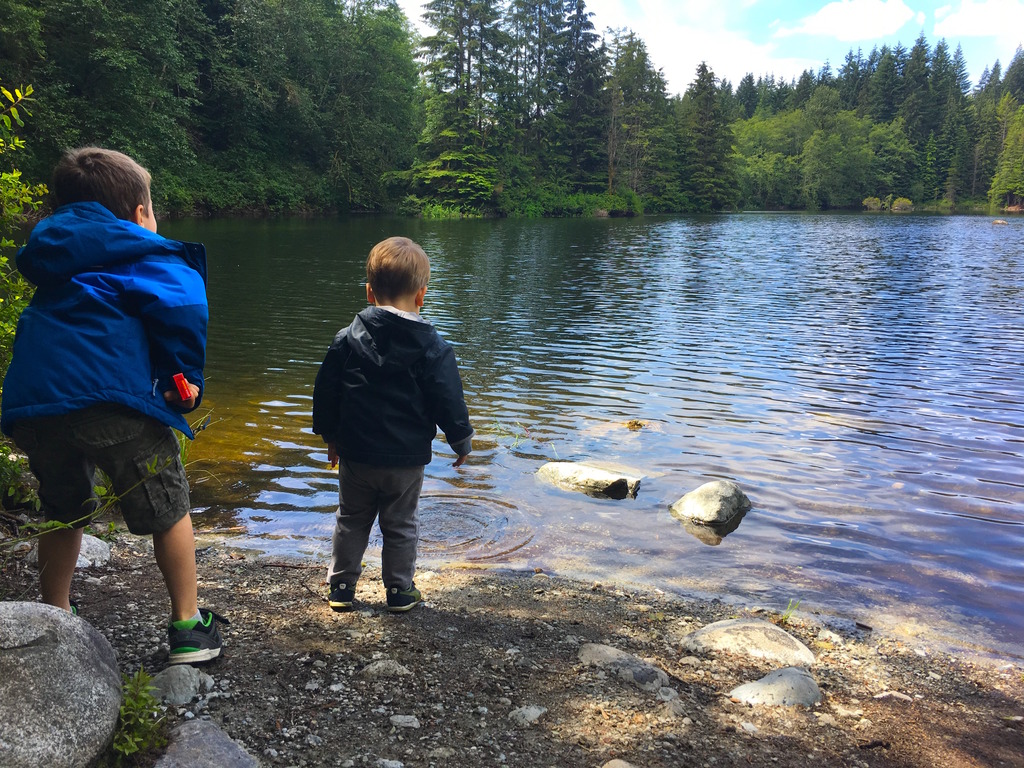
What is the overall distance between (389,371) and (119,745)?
6.06 feet

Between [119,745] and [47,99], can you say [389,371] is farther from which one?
[47,99]

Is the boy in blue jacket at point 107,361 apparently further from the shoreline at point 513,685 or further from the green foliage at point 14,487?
the green foliage at point 14,487

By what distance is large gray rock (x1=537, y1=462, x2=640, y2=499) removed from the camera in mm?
6262

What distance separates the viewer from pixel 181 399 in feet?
8.58

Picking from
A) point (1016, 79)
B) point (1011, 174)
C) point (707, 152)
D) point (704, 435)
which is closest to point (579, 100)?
point (707, 152)

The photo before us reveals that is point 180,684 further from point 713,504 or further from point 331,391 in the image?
point 713,504

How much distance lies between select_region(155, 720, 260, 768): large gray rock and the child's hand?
1.07 meters

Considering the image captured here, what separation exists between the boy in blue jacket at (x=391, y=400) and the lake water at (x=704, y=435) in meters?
1.43

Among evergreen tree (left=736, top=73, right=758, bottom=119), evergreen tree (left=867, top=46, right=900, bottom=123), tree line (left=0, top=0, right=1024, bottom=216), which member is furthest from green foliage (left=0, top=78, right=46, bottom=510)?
evergreen tree (left=736, top=73, right=758, bottom=119)

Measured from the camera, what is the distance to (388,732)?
246 cm

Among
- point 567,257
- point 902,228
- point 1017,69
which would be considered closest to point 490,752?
point 567,257

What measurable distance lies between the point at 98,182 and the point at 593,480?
15.0 feet

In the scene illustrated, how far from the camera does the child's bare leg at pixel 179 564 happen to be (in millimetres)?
2715

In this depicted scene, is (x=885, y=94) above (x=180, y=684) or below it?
above
